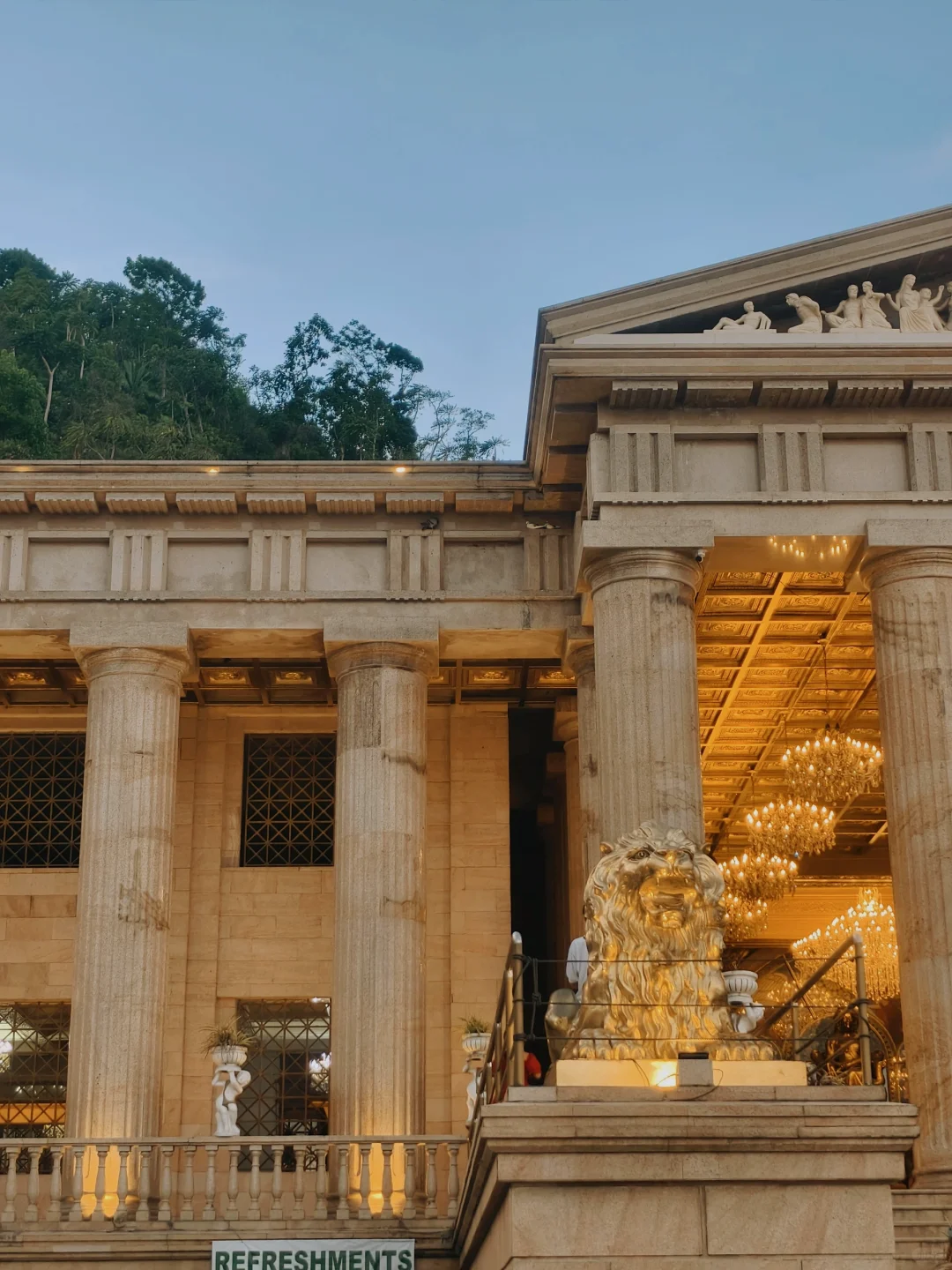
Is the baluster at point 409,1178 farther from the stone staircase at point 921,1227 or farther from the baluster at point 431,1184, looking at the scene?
the stone staircase at point 921,1227

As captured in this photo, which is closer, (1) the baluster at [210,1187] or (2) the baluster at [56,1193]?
(1) the baluster at [210,1187]

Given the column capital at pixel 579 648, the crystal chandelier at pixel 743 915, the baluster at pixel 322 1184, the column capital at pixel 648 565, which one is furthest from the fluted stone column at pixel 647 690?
the crystal chandelier at pixel 743 915

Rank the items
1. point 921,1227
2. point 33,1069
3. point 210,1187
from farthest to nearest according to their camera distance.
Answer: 1. point 33,1069
2. point 210,1187
3. point 921,1227

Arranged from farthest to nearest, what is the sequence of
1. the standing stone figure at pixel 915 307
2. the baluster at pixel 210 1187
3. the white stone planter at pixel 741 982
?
the standing stone figure at pixel 915 307 < the baluster at pixel 210 1187 < the white stone planter at pixel 741 982

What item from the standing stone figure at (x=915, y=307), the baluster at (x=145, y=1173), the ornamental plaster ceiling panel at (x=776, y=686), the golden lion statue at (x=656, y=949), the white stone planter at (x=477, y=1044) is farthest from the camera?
the ornamental plaster ceiling panel at (x=776, y=686)

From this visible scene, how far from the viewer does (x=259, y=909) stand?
1115 inches

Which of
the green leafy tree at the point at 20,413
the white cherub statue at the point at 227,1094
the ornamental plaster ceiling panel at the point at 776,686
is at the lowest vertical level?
the white cherub statue at the point at 227,1094

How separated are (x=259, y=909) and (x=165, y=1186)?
7.99 meters

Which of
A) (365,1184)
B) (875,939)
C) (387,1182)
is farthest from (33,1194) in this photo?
(875,939)

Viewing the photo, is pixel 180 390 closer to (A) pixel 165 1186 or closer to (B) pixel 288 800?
(B) pixel 288 800

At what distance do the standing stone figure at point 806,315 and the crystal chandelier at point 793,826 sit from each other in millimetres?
7742

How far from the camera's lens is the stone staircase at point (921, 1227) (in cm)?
1529

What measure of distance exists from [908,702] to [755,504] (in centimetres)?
298

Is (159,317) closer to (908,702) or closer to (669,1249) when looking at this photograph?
(908,702)
